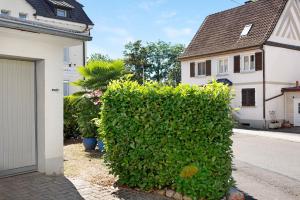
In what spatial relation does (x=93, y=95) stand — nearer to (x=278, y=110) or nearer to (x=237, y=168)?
(x=237, y=168)

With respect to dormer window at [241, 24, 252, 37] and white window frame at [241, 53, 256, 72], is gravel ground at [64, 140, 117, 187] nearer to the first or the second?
white window frame at [241, 53, 256, 72]

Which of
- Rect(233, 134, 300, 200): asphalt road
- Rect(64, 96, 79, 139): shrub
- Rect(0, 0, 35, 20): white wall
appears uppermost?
Rect(0, 0, 35, 20): white wall

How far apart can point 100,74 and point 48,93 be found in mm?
4859

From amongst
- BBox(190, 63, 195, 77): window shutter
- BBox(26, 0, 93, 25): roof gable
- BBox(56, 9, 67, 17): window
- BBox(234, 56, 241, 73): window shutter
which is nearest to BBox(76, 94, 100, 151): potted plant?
BBox(26, 0, 93, 25): roof gable

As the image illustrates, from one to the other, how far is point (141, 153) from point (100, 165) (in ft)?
9.31

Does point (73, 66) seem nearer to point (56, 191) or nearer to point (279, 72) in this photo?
point (279, 72)

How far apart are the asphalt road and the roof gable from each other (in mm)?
16400

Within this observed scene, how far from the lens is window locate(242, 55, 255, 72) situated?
26125 millimetres

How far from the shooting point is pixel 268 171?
989 cm

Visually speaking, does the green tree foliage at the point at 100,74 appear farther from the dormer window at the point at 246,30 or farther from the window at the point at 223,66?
the dormer window at the point at 246,30

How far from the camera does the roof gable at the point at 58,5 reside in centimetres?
2518

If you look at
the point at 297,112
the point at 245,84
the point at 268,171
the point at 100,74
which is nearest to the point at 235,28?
the point at 245,84

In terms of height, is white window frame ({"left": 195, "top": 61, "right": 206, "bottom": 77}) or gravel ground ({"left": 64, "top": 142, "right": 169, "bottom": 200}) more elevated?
white window frame ({"left": 195, "top": 61, "right": 206, "bottom": 77})

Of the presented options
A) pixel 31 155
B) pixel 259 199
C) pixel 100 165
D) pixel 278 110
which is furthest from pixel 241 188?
pixel 278 110
